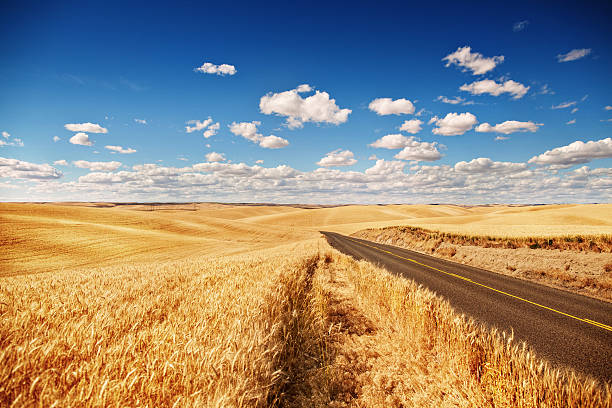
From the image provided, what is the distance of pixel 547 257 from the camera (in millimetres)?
16172

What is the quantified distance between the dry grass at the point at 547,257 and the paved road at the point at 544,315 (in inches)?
81.8

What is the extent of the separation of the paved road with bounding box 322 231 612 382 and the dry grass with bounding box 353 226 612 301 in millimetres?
2078

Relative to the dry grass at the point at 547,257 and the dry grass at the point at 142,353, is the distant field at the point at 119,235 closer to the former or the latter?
the dry grass at the point at 547,257

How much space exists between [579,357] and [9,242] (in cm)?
4126

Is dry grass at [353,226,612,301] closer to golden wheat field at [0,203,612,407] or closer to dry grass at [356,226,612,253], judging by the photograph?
dry grass at [356,226,612,253]

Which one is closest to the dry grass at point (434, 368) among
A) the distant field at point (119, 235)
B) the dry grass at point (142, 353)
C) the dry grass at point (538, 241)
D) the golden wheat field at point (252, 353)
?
the golden wheat field at point (252, 353)

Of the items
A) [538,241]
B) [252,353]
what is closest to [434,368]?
[252,353]

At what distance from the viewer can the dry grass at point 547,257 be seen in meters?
12.7

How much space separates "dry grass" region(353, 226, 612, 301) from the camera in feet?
41.5

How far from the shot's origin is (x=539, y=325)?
7316 mm

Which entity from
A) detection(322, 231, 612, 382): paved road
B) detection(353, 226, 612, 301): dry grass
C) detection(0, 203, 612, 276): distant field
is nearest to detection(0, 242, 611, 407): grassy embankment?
detection(322, 231, 612, 382): paved road

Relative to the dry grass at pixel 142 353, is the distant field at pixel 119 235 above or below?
below

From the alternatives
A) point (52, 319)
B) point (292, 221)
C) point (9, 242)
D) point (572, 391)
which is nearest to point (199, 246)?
point (9, 242)

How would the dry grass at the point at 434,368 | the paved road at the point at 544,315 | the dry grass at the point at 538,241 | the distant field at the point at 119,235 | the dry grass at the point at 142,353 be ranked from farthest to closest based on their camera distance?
1. the distant field at the point at 119,235
2. the dry grass at the point at 538,241
3. the paved road at the point at 544,315
4. the dry grass at the point at 434,368
5. the dry grass at the point at 142,353
